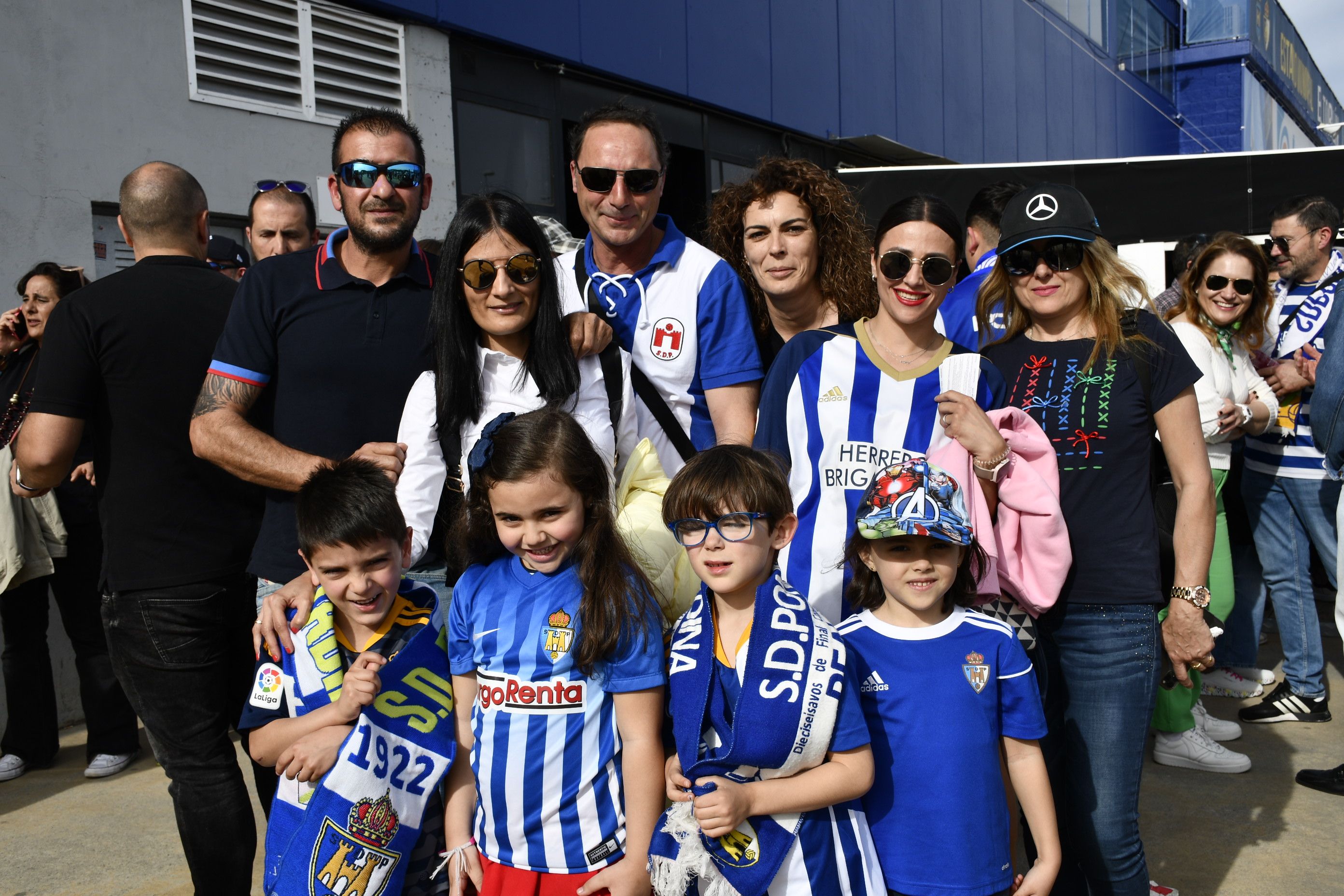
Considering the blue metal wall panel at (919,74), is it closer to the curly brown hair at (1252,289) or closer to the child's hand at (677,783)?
the curly brown hair at (1252,289)

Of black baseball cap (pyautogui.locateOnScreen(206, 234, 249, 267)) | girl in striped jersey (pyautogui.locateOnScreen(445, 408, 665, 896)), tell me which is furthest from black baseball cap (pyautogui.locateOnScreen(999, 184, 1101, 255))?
black baseball cap (pyautogui.locateOnScreen(206, 234, 249, 267))

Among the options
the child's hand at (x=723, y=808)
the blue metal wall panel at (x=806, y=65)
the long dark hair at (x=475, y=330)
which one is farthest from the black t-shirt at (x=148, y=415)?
the blue metal wall panel at (x=806, y=65)

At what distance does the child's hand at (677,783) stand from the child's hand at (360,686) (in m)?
0.67

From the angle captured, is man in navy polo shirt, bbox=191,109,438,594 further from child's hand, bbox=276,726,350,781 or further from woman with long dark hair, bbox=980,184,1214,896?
woman with long dark hair, bbox=980,184,1214,896

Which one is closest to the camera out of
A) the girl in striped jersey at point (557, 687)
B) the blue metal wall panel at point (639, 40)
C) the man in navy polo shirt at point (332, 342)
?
the girl in striped jersey at point (557, 687)

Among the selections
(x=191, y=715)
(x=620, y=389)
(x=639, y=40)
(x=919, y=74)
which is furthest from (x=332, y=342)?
(x=919, y=74)

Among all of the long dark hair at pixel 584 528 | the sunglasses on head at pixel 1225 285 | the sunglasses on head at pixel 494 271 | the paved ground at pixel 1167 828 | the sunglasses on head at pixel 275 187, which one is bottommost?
the paved ground at pixel 1167 828

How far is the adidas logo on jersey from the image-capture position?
87.7 inches

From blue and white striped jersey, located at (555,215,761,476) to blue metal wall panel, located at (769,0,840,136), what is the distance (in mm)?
10546

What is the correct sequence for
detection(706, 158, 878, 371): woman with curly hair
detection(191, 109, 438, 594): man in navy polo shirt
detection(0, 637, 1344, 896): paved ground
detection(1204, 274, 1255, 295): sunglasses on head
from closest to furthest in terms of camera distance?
detection(191, 109, 438, 594): man in navy polo shirt < detection(706, 158, 878, 371): woman with curly hair < detection(0, 637, 1344, 896): paved ground < detection(1204, 274, 1255, 295): sunglasses on head

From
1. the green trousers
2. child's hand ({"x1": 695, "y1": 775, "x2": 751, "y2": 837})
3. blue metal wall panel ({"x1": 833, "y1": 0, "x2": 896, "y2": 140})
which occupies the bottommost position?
the green trousers

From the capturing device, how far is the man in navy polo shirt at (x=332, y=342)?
9.06 ft

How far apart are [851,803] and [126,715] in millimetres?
4155

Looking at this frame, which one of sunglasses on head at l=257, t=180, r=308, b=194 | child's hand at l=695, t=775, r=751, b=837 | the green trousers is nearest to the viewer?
child's hand at l=695, t=775, r=751, b=837
